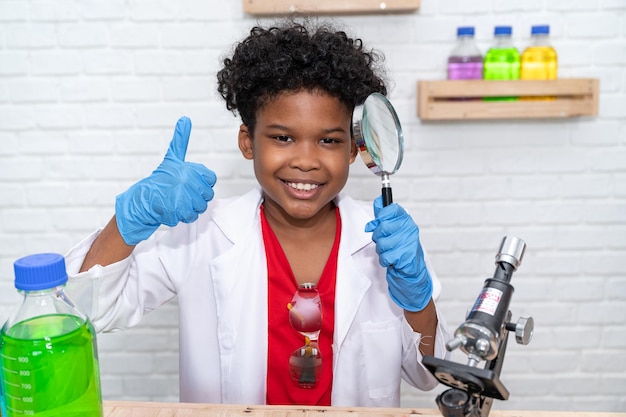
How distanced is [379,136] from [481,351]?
0.50m

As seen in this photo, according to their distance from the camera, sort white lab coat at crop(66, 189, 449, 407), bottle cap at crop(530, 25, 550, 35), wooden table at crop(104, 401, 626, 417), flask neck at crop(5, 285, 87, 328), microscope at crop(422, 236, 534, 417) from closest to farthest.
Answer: microscope at crop(422, 236, 534, 417) < flask neck at crop(5, 285, 87, 328) < wooden table at crop(104, 401, 626, 417) < white lab coat at crop(66, 189, 449, 407) < bottle cap at crop(530, 25, 550, 35)

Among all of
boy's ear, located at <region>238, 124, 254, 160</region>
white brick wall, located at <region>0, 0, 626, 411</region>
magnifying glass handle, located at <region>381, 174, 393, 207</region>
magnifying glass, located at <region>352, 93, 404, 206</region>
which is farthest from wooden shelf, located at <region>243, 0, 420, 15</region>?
magnifying glass handle, located at <region>381, 174, 393, 207</region>

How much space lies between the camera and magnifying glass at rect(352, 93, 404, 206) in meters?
0.94

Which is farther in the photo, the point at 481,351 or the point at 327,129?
the point at 327,129

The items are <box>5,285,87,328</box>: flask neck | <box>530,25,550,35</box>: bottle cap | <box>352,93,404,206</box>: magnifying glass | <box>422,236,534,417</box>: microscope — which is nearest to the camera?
<box>422,236,534,417</box>: microscope

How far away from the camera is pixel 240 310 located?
117cm

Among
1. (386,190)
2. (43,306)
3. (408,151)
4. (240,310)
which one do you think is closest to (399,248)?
(386,190)

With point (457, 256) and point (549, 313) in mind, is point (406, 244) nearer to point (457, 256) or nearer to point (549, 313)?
point (457, 256)

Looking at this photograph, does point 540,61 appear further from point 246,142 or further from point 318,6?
point 246,142

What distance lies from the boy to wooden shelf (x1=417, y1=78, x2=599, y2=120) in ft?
Answer: 1.76

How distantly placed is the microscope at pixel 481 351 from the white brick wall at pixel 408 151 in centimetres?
125

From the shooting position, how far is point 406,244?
95cm

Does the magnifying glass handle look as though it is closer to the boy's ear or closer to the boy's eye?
the boy's eye

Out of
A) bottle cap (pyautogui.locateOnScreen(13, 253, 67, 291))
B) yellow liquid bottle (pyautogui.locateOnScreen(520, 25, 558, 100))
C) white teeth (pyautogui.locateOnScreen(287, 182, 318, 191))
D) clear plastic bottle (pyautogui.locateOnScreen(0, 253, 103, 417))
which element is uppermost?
yellow liquid bottle (pyautogui.locateOnScreen(520, 25, 558, 100))
